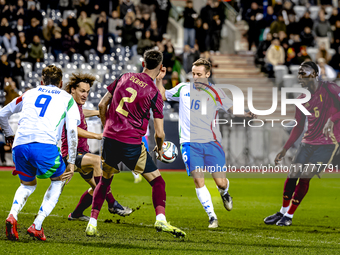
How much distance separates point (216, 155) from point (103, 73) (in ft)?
36.4

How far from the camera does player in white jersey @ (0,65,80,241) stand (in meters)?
5.46

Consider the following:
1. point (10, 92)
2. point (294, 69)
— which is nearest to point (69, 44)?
point (10, 92)

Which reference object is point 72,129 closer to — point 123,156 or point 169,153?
point 123,156

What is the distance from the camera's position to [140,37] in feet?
58.7

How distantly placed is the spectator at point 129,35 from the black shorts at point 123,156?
1227 cm

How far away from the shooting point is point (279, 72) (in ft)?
59.2

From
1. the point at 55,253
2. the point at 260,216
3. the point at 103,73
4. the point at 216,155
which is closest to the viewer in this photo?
the point at 55,253

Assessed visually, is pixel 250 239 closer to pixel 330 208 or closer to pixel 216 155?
pixel 216 155

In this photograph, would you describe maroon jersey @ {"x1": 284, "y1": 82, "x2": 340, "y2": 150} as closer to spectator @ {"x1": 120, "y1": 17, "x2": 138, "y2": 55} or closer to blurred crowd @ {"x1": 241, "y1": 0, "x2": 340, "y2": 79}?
blurred crowd @ {"x1": 241, "y1": 0, "x2": 340, "y2": 79}

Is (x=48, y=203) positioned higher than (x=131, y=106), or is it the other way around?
(x=131, y=106)

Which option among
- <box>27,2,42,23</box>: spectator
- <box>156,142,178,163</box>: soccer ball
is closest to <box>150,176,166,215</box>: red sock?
<box>156,142,178,163</box>: soccer ball

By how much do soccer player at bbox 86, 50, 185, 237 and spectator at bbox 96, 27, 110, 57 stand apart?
12.3m

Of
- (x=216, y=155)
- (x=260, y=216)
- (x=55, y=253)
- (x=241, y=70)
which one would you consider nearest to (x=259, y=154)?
(x=241, y=70)

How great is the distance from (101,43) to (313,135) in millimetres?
12221
